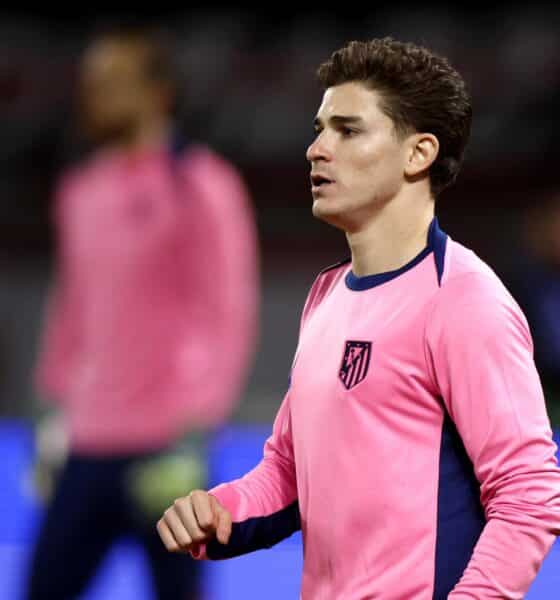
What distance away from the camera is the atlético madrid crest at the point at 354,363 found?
6.98ft

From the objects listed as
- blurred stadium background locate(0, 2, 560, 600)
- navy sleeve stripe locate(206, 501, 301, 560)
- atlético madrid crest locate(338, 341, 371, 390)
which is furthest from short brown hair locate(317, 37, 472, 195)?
blurred stadium background locate(0, 2, 560, 600)

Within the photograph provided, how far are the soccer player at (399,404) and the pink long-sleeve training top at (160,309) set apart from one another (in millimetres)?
1338

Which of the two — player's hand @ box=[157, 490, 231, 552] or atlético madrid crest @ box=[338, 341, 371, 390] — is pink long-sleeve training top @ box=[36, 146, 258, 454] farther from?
atlético madrid crest @ box=[338, 341, 371, 390]

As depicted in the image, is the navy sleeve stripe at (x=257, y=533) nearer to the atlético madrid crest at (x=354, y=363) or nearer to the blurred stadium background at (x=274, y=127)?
the atlético madrid crest at (x=354, y=363)

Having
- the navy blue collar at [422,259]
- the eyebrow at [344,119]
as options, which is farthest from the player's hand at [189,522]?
the eyebrow at [344,119]

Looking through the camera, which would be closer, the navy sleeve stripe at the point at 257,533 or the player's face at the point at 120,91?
the navy sleeve stripe at the point at 257,533

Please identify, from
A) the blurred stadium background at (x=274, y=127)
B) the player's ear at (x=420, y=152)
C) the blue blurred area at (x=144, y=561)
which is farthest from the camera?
the blurred stadium background at (x=274, y=127)

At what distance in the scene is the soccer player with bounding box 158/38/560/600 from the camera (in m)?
1.99

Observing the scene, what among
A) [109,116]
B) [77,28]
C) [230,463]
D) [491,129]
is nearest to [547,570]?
[230,463]

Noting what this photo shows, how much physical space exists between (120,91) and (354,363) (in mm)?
1997

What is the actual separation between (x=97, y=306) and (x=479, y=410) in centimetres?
198

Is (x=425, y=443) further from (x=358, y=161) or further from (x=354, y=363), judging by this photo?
(x=358, y=161)

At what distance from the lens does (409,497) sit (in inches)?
81.4

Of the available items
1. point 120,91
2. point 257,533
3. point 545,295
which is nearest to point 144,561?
point 120,91
